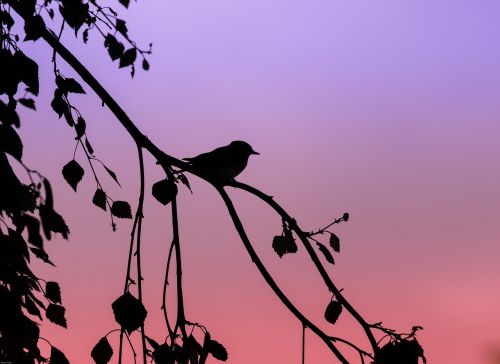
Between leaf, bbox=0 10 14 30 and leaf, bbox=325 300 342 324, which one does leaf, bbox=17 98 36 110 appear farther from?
leaf, bbox=325 300 342 324

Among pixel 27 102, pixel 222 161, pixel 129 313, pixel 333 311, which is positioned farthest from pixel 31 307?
pixel 222 161

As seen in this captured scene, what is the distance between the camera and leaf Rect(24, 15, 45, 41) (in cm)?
335

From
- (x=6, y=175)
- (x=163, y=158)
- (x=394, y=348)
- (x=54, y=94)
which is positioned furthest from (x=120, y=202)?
(x=394, y=348)

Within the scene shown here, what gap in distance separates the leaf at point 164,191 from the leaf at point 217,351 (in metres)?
0.73

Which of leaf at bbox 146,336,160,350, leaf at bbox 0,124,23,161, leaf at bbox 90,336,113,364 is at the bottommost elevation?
leaf at bbox 90,336,113,364

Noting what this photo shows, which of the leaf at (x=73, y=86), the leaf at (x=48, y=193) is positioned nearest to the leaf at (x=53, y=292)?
the leaf at (x=73, y=86)

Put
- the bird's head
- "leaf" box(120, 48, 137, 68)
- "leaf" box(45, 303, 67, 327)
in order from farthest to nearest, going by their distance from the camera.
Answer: the bird's head → "leaf" box(120, 48, 137, 68) → "leaf" box(45, 303, 67, 327)

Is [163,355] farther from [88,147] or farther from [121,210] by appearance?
[88,147]

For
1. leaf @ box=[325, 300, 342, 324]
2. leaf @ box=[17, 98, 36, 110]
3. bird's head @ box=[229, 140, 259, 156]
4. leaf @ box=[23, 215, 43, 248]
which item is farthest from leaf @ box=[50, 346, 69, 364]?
bird's head @ box=[229, 140, 259, 156]

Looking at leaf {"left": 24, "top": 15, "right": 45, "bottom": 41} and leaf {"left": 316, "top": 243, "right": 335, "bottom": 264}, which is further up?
leaf {"left": 24, "top": 15, "right": 45, "bottom": 41}

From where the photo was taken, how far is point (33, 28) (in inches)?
132

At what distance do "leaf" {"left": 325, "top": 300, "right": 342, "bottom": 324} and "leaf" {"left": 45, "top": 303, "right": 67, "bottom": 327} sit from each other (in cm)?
131

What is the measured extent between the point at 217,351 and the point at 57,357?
748mm

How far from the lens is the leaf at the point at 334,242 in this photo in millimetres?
3682
